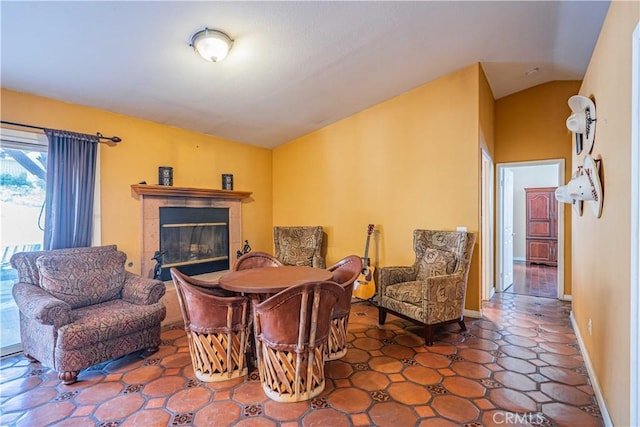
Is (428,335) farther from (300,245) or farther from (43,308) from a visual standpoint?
(43,308)

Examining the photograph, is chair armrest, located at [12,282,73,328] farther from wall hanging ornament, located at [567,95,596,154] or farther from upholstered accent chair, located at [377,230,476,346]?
wall hanging ornament, located at [567,95,596,154]

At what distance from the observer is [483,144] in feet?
13.5

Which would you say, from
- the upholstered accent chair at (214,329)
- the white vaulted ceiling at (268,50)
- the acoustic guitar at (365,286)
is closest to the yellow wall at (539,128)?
the white vaulted ceiling at (268,50)

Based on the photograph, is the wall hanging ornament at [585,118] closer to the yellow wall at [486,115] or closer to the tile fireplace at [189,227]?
the yellow wall at [486,115]

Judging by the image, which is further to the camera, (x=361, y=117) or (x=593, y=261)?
(x=361, y=117)

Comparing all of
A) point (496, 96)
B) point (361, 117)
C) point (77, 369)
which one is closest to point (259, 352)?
point (77, 369)

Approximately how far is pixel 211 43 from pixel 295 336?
2.24 m

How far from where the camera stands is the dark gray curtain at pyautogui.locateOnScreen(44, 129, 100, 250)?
3021 millimetres

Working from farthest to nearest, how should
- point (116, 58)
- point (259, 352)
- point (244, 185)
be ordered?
point (244, 185)
point (116, 58)
point (259, 352)

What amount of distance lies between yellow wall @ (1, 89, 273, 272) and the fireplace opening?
36cm

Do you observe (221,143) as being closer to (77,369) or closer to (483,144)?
(77,369)

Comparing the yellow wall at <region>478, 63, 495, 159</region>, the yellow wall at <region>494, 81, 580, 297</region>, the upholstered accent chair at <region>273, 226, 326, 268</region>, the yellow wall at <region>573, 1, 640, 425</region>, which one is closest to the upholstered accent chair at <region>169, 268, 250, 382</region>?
the upholstered accent chair at <region>273, 226, 326, 268</region>

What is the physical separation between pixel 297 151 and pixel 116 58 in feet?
9.96

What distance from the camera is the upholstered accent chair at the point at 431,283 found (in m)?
3.11
